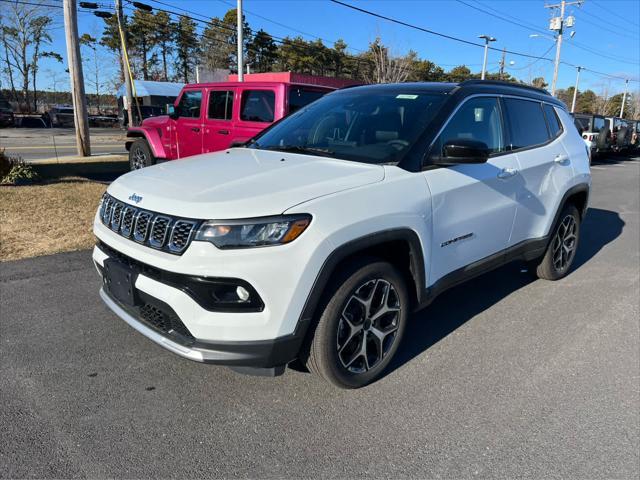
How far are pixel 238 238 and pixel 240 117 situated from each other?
20.5ft

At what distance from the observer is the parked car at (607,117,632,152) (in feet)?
68.5

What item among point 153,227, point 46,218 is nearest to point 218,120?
point 46,218

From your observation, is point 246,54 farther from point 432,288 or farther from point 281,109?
point 432,288

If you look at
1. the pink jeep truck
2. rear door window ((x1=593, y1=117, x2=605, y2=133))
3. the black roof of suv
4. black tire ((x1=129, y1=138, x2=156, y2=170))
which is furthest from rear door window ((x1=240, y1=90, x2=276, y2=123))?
rear door window ((x1=593, y1=117, x2=605, y2=133))

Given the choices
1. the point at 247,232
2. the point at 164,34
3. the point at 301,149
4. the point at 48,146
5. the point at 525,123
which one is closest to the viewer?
the point at 247,232

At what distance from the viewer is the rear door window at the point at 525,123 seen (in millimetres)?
3982

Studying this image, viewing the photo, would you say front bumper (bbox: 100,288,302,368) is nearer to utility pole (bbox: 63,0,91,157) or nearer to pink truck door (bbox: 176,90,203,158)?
pink truck door (bbox: 176,90,203,158)

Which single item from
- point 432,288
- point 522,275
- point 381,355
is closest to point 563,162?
point 522,275

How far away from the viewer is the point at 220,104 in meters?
8.51

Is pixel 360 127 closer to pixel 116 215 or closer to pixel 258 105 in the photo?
pixel 116 215

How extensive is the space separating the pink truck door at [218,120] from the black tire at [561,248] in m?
5.43

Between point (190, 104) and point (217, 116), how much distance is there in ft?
2.88

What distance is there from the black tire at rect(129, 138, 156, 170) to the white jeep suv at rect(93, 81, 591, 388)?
266 inches

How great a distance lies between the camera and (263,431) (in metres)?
2.54
